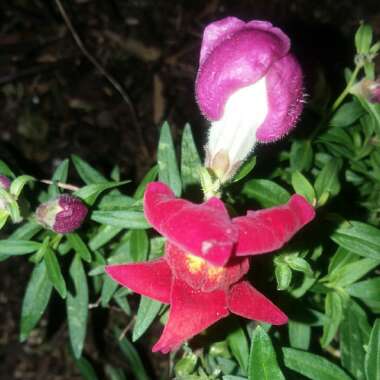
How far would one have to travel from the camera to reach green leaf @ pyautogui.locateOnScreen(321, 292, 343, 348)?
162cm

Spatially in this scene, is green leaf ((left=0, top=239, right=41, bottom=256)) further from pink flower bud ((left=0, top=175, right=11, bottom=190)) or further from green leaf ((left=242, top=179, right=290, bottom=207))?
green leaf ((left=242, top=179, right=290, bottom=207))

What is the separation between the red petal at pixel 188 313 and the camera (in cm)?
98

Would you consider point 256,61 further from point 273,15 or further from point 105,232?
point 273,15

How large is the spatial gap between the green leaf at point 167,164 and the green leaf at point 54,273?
0.36 meters

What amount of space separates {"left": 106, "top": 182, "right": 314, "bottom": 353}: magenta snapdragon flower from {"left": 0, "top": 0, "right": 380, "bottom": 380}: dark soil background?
5.76ft

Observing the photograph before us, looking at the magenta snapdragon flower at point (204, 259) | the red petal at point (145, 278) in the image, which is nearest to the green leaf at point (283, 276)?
the magenta snapdragon flower at point (204, 259)

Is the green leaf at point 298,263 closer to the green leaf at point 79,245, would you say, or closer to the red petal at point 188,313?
the red petal at point 188,313

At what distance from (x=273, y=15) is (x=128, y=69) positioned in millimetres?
878

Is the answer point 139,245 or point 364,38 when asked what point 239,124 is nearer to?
point 139,245

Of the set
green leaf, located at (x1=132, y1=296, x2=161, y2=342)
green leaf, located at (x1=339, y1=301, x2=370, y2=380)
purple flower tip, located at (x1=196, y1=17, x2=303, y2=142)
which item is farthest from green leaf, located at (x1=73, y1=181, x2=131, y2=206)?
green leaf, located at (x1=339, y1=301, x2=370, y2=380)

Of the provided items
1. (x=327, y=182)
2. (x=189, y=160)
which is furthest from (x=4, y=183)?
(x=327, y=182)

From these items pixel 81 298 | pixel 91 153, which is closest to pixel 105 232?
pixel 81 298

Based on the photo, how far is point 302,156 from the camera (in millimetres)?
1811

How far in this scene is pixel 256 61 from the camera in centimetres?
106
